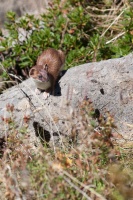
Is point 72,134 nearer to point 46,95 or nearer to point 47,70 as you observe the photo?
point 46,95

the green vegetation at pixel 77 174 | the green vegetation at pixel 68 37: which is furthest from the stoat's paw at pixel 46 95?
the green vegetation at pixel 68 37

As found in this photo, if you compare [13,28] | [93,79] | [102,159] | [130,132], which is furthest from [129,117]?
[13,28]

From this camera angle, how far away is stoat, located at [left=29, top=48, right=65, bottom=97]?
510cm

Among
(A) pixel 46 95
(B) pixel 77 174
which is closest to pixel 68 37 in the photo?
(A) pixel 46 95

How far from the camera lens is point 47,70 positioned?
17.5ft

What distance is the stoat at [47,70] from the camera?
16.7 feet

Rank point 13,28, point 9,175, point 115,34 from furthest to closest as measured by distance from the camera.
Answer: point 115,34, point 13,28, point 9,175

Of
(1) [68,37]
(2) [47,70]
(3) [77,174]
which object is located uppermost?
(2) [47,70]

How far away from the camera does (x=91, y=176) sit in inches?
149

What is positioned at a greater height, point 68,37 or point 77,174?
point 68,37

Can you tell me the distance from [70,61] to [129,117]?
5.01ft

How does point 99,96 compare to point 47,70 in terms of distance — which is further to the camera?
point 47,70

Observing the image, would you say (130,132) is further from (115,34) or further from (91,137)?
(115,34)

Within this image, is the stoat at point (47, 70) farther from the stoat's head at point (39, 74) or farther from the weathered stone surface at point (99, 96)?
the weathered stone surface at point (99, 96)
